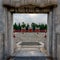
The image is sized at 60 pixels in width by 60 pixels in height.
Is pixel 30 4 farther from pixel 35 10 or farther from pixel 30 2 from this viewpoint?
pixel 35 10

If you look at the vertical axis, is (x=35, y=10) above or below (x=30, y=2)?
below

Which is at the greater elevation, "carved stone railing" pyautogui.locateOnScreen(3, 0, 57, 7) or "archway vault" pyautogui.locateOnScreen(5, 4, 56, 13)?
→ "carved stone railing" pyautogui.locateOnScreen(3, 0, 57, 7)

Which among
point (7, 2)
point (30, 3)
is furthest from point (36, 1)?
point (7, 2)

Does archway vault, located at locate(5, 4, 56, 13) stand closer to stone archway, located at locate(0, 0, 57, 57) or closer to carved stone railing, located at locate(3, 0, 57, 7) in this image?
stone archway, located at locate(0, 0, 57, 57)

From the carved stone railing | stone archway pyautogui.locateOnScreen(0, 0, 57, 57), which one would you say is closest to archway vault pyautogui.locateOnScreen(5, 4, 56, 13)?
stone archway pyautogui.locateOnScreen(0, 0, 57, 57)

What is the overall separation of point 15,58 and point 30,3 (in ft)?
5.92

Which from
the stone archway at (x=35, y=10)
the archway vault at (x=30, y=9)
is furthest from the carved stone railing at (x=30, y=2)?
the archway vault at (x=30, y=9)

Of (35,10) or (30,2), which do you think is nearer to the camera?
(30,2)

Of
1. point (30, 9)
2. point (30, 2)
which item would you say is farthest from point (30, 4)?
point (30, 9)

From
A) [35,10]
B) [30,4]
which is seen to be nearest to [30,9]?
[35,10]

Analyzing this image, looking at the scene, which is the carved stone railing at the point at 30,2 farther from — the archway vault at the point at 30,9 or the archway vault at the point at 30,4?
the archway vault at the point at 30,9

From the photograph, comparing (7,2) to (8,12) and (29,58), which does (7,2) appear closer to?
(8,12)

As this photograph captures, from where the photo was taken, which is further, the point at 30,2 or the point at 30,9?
the point at 30,9

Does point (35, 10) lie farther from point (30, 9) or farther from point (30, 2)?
point (30, 2)
